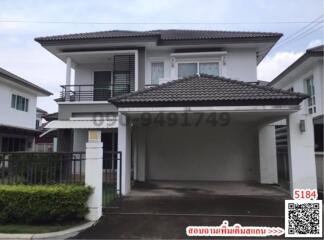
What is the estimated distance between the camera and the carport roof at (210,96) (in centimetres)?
1365

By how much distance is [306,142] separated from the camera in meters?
14.1

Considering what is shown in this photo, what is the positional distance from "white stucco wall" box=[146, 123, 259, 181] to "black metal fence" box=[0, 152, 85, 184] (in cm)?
1085

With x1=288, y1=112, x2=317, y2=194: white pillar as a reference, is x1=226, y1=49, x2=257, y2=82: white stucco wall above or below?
above

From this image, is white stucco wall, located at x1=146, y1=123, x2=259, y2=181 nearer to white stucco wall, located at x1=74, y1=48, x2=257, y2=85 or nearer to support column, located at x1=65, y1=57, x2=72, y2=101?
white stucco wall, located at x1=74, y1=48, x2=257, y2=85

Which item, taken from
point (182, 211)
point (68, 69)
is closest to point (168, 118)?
point (182, 211)

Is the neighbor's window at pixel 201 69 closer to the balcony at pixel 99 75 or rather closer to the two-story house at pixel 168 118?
the two-story house at pixel 168 118

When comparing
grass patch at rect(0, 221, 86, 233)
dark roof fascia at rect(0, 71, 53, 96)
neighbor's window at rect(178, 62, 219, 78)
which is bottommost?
grass patch at rect(0, 221, 86, 233)

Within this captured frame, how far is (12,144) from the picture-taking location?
3041 cm

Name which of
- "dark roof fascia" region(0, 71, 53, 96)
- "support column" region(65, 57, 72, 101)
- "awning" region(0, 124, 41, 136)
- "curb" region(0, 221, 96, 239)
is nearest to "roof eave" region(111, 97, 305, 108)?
"curb" region(0, 221, 96, 239)

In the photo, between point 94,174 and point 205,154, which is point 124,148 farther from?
point 205,154

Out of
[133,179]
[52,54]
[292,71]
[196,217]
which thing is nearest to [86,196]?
[196,217]

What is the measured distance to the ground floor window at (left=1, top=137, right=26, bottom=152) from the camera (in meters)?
28.8

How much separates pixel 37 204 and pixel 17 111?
→ 23883 mm

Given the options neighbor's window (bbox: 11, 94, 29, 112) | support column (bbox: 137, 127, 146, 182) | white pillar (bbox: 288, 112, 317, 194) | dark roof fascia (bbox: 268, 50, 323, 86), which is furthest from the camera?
neighbor's window (bbox: 11, 94, 29, 112)
